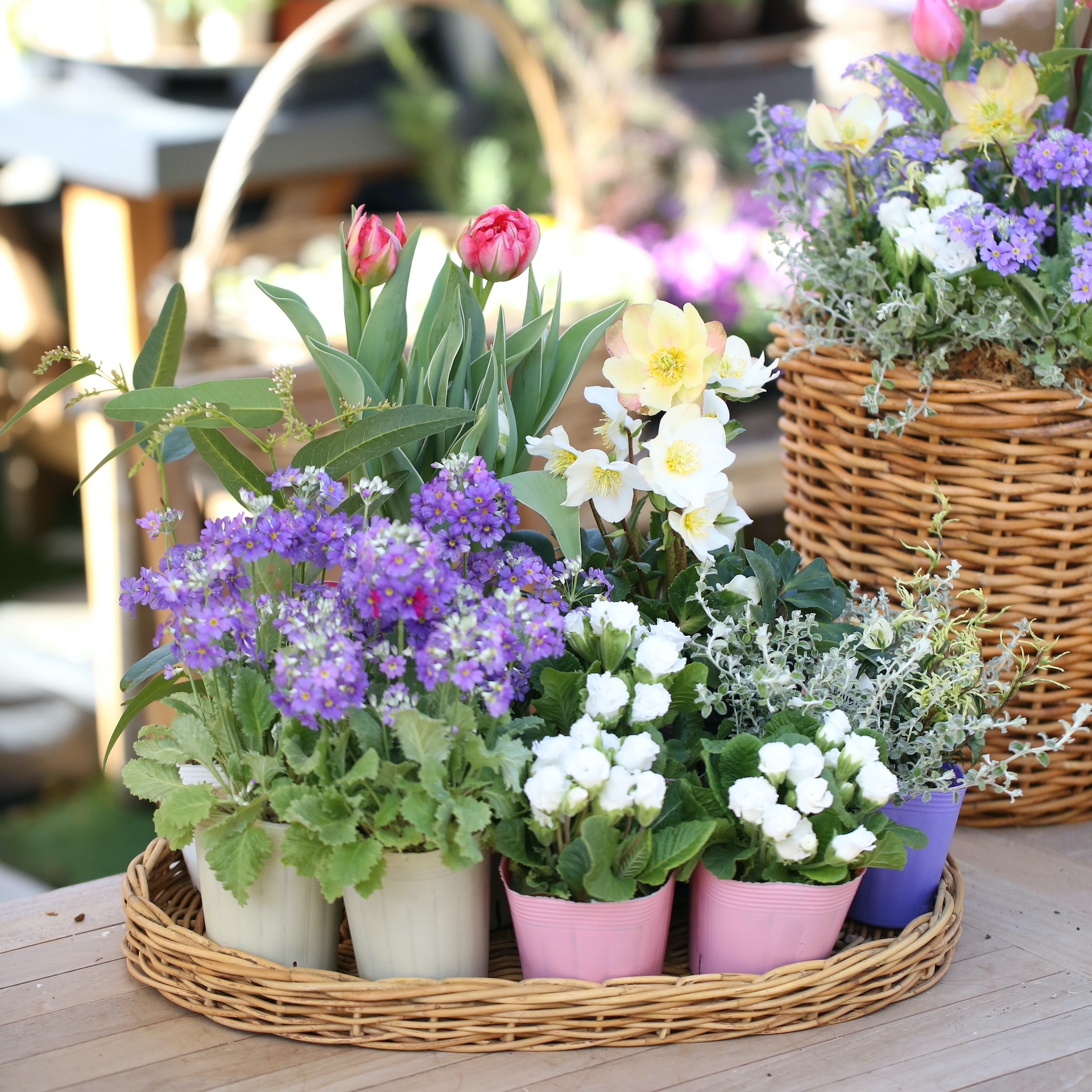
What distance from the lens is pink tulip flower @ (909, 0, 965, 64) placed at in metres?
0.88

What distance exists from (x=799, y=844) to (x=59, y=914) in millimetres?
535

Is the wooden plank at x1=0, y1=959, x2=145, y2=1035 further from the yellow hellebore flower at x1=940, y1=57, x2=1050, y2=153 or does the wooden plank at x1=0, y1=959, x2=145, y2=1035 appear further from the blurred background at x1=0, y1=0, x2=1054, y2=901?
the blurred background at x1=0, y1=0, x2=1054, y2=901

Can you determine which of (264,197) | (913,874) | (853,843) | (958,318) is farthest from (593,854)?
(264,197)

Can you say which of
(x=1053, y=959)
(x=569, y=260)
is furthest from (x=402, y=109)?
(x=1053, y=959)

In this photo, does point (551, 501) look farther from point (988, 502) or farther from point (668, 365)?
point (988, 502)

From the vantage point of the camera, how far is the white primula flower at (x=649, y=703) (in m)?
0.72

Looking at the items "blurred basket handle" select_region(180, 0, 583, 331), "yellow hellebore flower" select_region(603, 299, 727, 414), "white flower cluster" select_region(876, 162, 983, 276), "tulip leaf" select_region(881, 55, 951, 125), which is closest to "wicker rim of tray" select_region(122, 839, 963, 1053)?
"yellow hellebore flower" select_region(603, 299, 727, 414)

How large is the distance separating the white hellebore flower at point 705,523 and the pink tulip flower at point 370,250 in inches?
9.2

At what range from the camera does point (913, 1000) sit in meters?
0.77

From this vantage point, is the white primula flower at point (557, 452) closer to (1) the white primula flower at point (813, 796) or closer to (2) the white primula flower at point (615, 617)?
(2) the white primula flower at point (615, 617)

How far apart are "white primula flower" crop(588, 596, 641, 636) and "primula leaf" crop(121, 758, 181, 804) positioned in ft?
0.89

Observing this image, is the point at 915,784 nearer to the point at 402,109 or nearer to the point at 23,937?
the point at 23,937

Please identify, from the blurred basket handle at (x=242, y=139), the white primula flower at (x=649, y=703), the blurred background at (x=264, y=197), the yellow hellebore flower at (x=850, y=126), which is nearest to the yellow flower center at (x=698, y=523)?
the white primula flower at (x=649, y=703)

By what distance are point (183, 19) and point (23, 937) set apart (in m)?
2.49
